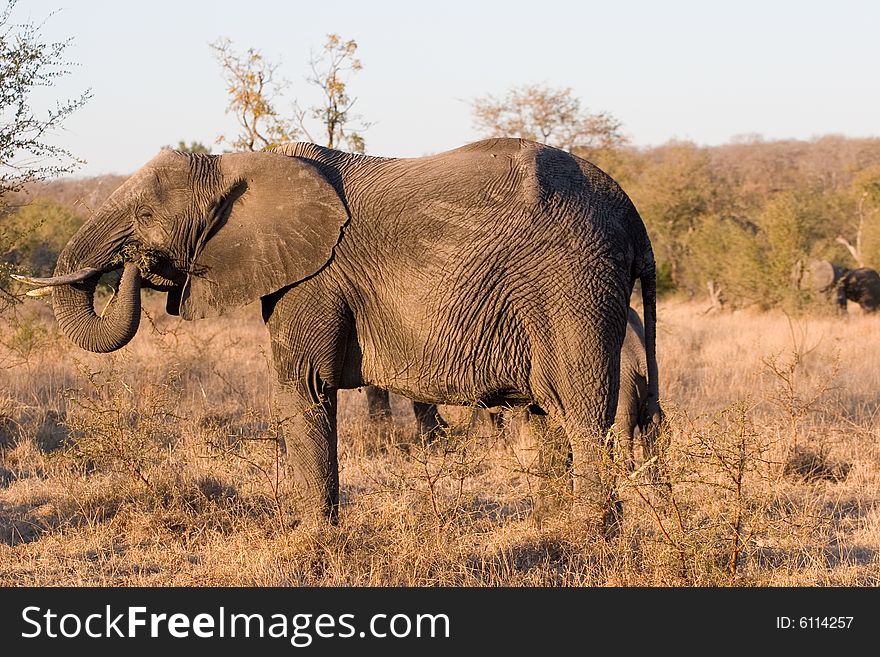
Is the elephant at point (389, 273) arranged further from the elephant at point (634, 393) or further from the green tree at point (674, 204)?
the green tree at point (674, 204)

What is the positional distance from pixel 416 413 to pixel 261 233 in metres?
3.11

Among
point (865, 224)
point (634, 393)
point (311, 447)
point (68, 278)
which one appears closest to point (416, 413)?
point (634, 393)

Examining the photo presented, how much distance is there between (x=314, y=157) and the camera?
247 inches

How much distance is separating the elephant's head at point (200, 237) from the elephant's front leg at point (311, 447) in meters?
0.61

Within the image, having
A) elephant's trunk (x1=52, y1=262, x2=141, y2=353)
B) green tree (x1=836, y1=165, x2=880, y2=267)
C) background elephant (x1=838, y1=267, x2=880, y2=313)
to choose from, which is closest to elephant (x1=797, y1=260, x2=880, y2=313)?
background elephant (x1=838, y1=267, x2=880, y2=313)

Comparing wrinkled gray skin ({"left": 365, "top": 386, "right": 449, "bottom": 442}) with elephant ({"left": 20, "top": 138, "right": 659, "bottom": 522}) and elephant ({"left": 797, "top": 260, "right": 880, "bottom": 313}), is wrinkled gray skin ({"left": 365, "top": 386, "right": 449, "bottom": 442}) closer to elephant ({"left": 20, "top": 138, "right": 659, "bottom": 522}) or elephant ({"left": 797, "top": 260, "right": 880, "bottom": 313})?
A: elephant ({"left": 20, "top": 138, "right": 659, "bottom": 522})

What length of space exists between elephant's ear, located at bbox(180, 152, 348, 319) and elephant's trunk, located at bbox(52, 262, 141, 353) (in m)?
0.30

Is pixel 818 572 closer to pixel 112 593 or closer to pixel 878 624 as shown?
pixel 878 624

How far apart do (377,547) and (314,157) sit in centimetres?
223

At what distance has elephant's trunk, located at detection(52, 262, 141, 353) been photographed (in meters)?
5.89

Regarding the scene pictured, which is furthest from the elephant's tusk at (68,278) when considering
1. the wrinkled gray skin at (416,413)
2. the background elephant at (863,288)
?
the background elephant at (863,288)

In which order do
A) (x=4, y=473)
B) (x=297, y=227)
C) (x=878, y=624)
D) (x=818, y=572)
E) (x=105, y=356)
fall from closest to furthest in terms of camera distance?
(x=878, y=624)
(x=818, y=572)
(x=297, y=227)
(x=4, y=473)
(x=105, y=356)

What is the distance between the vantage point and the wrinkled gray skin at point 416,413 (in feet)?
28.1

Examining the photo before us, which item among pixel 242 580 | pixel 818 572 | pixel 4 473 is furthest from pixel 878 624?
pixel 4 473
